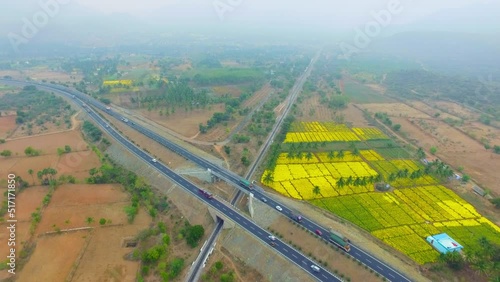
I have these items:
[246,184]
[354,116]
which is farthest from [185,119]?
[354,116]

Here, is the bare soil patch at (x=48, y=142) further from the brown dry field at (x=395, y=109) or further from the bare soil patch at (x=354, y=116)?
the brown dry field at (x=395, y=109)

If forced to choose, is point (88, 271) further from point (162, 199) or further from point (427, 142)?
point (427, 142)

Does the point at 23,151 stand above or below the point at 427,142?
above

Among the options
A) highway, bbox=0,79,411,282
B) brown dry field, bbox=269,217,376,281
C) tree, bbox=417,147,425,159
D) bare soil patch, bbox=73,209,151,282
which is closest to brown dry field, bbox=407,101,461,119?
tree, bbox=417,147,425,159

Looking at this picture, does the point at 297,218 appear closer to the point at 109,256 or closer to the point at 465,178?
the point at 109,256

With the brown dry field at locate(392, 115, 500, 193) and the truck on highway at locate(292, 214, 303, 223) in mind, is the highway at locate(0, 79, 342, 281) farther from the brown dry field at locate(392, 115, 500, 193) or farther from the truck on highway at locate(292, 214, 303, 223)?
the brown dry field at locate(392, 115, 500, 193)

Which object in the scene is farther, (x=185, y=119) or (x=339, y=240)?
(x=185, y=119)

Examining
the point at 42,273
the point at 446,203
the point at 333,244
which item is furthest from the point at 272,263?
the point at 446,203
